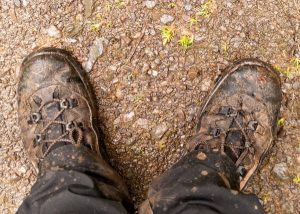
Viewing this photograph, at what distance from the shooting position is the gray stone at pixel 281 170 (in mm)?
2570

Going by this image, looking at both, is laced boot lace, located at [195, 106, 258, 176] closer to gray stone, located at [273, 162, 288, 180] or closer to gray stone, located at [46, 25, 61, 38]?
gray stone, located at [273, 162, 288, 180]

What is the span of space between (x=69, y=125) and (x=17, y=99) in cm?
39

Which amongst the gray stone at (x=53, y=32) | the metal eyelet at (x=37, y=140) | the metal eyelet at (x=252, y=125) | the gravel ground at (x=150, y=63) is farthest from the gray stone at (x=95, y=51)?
the metal eyelet at (x=252, y=125)

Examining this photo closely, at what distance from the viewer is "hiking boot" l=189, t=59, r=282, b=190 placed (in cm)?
250

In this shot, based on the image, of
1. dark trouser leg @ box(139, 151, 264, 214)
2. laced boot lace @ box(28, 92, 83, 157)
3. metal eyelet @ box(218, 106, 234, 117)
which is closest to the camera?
dark trouser leg @ box(139, 151, 264, 214)

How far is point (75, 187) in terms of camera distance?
2.02 meters

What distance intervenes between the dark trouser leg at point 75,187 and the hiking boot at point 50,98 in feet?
0.83

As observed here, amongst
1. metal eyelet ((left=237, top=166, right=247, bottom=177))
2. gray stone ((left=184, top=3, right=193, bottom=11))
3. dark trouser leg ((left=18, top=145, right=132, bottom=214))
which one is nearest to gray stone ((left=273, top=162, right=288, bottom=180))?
metal eyelet ((left=237, top=166, right=247, bottom=177))

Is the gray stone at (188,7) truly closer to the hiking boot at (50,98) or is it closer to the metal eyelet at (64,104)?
the hiking boot at (50,98)

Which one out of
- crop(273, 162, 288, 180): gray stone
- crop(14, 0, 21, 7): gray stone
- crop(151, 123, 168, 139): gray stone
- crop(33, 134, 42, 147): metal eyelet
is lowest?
crop(273, 162, 288, 180): gray stone

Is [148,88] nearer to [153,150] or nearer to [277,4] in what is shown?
[153,150]

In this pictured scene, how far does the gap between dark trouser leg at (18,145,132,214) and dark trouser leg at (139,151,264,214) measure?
0.19 meters

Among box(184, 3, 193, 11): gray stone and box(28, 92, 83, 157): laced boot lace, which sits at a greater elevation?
box(184, 3, 193, 11): gray stone

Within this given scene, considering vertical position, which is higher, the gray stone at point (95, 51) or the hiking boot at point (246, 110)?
the gray stone at point (95, 51)
